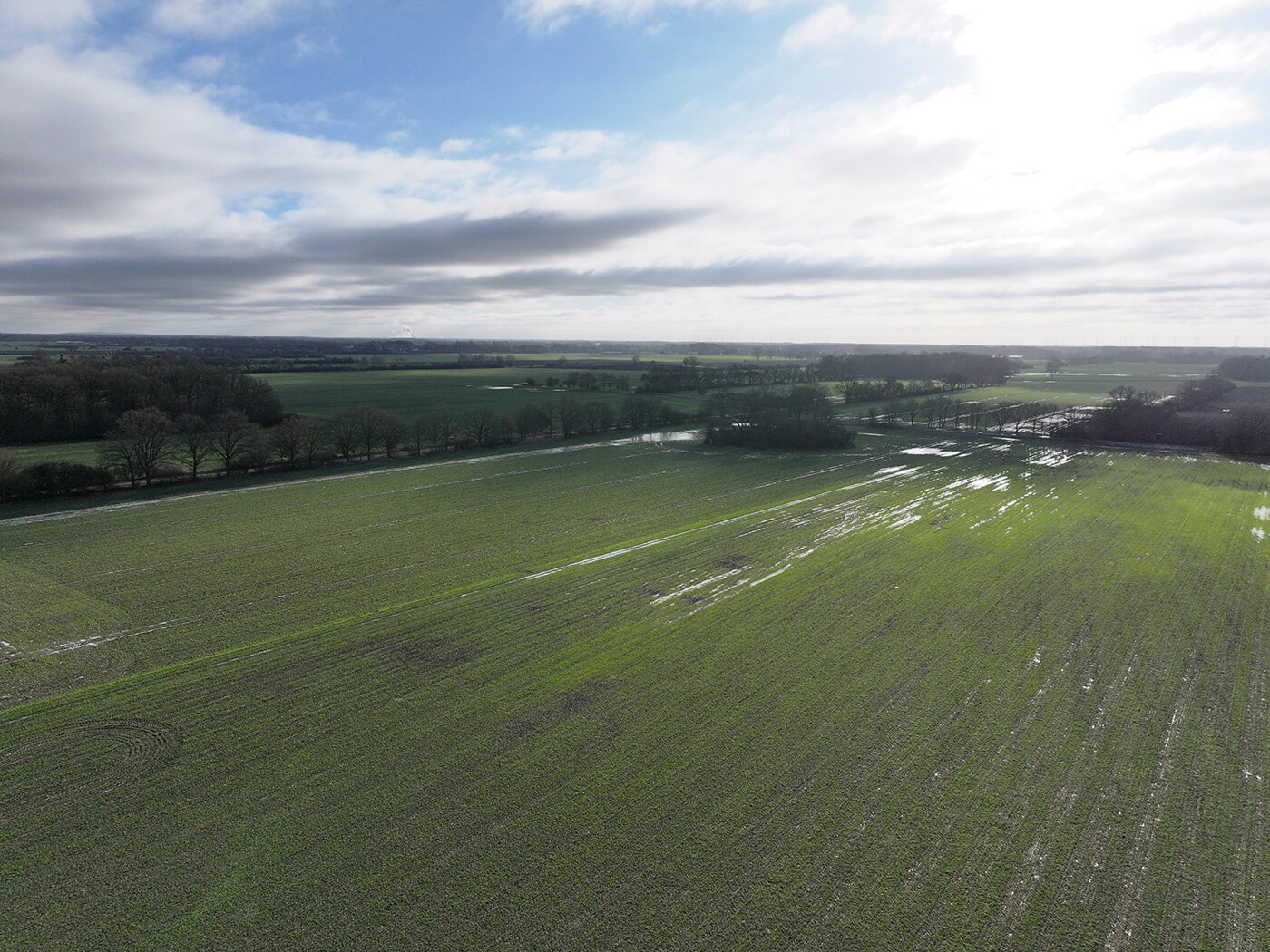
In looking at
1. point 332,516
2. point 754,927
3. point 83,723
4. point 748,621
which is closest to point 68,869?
point 83,723

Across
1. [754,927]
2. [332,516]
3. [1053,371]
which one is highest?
[1053,371]

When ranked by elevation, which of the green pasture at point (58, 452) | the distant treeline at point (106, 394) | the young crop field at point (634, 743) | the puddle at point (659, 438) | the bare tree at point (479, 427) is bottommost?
the young crop field at point (634, 743)

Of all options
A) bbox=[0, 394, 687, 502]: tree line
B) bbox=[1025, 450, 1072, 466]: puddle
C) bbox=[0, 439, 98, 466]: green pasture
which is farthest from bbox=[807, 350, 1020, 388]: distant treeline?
bbox=[0, 439, 98, 466]: green pasture

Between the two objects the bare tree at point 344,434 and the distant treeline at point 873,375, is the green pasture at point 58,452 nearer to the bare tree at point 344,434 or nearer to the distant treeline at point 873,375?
the bare tree at point 344,434

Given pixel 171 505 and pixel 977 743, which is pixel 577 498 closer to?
pixel 171 505

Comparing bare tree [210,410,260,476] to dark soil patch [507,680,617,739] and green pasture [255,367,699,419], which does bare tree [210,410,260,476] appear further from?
dark soil patch [507,680,617,739]

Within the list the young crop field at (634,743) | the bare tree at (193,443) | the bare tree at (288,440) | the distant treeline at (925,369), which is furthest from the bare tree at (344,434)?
the distant treeline at (925,369)

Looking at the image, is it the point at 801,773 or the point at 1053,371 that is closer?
the point at 801,773

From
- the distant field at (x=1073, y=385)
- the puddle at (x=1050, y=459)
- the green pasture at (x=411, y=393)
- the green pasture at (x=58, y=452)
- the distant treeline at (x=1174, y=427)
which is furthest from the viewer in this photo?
the distant field at (x=1073, y=385)
